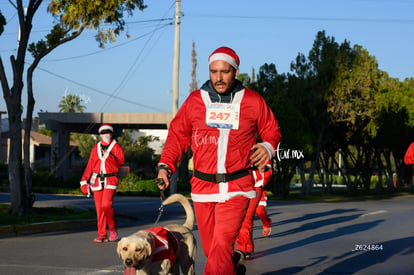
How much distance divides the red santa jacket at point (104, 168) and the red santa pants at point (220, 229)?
5.98m

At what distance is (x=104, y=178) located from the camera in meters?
11.7

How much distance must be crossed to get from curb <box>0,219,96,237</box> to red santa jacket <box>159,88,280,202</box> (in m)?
7.97

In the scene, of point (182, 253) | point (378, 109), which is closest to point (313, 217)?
point (182, 253)

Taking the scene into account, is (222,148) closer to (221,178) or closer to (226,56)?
(221,178)

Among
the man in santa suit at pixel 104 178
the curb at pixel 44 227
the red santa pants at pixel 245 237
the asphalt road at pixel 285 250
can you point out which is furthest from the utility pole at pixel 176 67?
the red santa pants at pixel 245 237

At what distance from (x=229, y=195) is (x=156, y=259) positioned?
0.78m

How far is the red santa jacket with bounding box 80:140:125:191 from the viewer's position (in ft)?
38.4

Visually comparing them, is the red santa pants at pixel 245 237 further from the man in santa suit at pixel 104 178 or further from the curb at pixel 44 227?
the curb at pixel 44 227

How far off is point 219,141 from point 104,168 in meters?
6.26

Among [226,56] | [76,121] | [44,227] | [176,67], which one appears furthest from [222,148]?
[76,121]

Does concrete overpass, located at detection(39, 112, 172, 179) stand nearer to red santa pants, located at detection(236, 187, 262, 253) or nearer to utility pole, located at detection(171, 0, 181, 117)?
utility pole, located at detection(171, 0, 181, 117)

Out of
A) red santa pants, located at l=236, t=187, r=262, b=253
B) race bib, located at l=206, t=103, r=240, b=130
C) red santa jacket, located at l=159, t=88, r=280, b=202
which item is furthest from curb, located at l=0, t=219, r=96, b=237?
race bib, located at l=206, t=103, r=240, b=130

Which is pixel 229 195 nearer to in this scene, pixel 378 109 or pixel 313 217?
pixel 313 217

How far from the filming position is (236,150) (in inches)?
226
